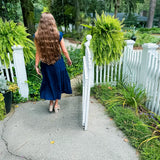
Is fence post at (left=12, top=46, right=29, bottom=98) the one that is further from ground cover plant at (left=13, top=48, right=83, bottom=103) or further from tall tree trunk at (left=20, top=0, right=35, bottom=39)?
tall tree trunk at (left=20, top=0, right=35, bottom=39)

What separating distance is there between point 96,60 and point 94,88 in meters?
0.80

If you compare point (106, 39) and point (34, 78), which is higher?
point (106, 39)

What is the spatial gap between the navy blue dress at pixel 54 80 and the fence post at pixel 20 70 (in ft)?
2.57

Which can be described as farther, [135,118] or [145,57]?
[145,57]

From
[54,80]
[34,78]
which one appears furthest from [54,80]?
[34,78]

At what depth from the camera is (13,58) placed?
3461mm

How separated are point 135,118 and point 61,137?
1.41 meters

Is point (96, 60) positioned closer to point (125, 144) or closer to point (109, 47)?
point (109, 47)

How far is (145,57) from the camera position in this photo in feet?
10.9

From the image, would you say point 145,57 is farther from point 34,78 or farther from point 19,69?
point 34,78

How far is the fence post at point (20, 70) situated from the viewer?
343 cm

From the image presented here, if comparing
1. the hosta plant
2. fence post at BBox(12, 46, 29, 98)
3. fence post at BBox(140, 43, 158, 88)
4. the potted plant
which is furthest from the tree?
fence post at BBox(140, 43, 158, 88)

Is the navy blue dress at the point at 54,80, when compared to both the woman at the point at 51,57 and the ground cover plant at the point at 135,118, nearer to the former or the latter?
the woman at the point at 51,57

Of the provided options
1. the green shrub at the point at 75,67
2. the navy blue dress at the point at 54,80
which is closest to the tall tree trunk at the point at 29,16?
the green shrub at the point at 75,67
